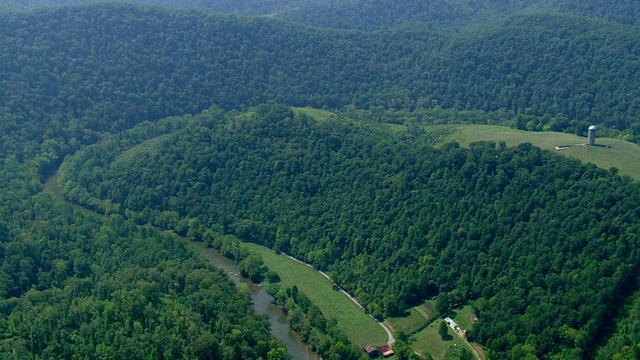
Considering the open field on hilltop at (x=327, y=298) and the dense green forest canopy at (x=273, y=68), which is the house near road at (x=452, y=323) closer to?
the open field on hilltop at (x=327, y=298)

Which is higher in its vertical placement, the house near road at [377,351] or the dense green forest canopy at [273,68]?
the dense green forest canopy at [273,68]

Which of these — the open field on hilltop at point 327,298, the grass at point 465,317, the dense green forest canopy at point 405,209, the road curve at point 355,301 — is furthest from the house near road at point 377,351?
the grass at point 465,317

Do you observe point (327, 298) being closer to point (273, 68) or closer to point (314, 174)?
point (314, 174)

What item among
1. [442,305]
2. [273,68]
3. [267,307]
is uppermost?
[273,68]

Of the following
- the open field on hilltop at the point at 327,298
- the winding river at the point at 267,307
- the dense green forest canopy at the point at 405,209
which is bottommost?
the winding river at the point at 267,307

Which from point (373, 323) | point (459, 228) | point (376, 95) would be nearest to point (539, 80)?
point (376, 95)

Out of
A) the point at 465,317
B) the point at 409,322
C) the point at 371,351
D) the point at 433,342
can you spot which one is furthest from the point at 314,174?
the point at 433,342

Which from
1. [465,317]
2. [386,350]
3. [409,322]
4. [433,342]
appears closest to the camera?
[386,350]
